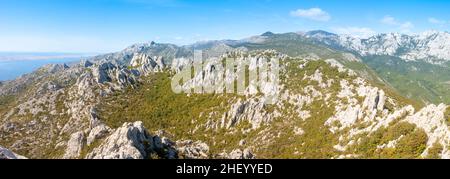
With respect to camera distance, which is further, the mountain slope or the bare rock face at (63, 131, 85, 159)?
the bare rock face at (63, 131, 85, 159)

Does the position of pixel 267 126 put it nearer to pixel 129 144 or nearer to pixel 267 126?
pixel 267 126

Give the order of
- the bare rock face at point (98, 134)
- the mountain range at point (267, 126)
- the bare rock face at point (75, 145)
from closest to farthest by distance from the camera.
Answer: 1. the mountain range at point (267, 126)
2. the bare rock face at point (98, 134)
3. the bare rock face at point (75, 145)

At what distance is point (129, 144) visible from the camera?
6681cm

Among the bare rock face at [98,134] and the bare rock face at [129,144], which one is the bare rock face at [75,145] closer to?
the bare rock face at [98,134]

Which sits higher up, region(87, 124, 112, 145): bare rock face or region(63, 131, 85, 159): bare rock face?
region(87, 124, 112, 145): bare rock face

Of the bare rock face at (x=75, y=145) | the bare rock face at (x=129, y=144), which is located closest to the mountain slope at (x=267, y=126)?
the bare rock face at (x=129, y=144)

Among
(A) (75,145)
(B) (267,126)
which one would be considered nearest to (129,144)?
(A) (75,145)

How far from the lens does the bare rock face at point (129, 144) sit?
210 feet

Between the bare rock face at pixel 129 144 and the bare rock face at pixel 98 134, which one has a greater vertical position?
the bare rock face at pixel 129 144

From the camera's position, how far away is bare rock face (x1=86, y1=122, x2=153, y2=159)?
64.0 meters

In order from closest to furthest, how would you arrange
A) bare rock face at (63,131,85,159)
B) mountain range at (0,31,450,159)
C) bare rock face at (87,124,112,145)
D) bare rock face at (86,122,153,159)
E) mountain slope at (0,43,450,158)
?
bare rock face at (86,122,153,159), mountain range at (0,31,450,159), mountain slope at (0,43,450,158), bare rock face at (87,124,112,145), bare rock face at (63,131,85,159)

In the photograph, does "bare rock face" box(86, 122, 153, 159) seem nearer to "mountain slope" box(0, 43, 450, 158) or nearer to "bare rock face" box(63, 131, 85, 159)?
"mountain slope" box(0, 43, 450, 158)

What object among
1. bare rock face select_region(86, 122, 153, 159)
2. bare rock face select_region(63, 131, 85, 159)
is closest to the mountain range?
bare rock face select_region(86, 122, 153, 159)
